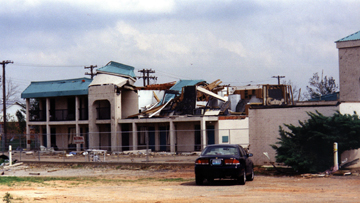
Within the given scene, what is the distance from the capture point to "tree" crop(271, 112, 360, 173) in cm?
1897

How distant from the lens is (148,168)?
84.4 ft

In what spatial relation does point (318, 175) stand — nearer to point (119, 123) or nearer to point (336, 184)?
point (336, 184)

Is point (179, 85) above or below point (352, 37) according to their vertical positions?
below

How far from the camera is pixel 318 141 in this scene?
19500mm

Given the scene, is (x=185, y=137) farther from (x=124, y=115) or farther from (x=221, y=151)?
(x=221, y=151)

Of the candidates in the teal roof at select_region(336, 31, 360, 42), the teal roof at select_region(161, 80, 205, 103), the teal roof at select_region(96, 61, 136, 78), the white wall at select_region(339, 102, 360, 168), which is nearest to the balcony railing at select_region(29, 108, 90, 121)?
the teal roof at select_region(96, 61, 136, 78)

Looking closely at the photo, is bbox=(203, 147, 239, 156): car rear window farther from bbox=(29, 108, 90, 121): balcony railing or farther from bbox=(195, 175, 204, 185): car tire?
bbox=(29, 108, 90, 121): balcony railing

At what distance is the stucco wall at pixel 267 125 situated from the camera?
22.4 m

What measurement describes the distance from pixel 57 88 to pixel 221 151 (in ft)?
114

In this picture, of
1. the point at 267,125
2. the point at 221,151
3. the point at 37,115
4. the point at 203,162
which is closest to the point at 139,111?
the point at 37,115

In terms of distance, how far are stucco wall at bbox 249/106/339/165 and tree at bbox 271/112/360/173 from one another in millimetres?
2399

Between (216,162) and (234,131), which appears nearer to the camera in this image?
(216,162)

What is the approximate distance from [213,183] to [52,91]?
34245 mm

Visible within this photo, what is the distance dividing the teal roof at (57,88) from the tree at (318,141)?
96.4 feet
